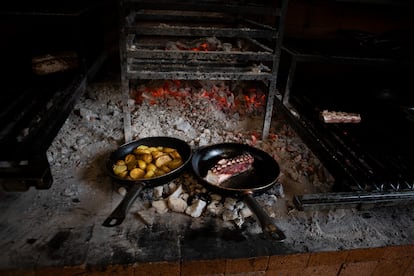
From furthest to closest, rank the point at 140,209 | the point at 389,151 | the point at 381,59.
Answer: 1. the point at 381,59
2. the point at 389,151
3. the point at 140,209

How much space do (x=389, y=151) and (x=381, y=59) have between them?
0.98 meters

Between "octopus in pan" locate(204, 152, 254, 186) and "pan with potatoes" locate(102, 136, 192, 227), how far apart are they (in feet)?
0.71

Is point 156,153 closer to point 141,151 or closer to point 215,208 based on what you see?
point 141,151

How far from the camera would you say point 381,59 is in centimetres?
279

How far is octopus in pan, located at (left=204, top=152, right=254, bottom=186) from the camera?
6.83ft

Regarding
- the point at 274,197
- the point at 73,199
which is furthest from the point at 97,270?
the point at 274,197

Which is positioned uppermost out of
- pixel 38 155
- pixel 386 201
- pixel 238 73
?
pixel 238 73

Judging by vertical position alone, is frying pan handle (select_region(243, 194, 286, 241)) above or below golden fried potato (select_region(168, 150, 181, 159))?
above

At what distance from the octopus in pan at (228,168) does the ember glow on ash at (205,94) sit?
1061 mm

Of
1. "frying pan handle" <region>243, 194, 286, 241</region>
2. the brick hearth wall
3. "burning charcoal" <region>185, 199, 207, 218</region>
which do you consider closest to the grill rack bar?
"burning charcoal" <region>185, 199, 207, 218</region>

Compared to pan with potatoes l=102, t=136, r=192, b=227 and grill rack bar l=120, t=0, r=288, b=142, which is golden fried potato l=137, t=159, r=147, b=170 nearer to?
pan with potatoes l=102, t=136, r=192, b=227

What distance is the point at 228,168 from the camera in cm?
217

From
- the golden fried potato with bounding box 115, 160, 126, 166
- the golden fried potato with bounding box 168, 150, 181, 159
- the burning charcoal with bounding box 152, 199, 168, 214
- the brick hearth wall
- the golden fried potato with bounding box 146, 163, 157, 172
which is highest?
the golden fried potato with bounding box 146, 163, 157, 172

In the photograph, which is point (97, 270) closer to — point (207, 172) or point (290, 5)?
point (207, 172)
